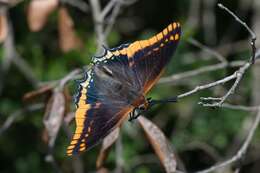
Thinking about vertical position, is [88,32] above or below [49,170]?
above

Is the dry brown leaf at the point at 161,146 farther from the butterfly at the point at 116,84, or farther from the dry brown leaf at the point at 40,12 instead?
the dry brown leaf at the point at 40,12

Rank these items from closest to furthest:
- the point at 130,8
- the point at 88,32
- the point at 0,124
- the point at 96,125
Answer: the point at 96,125
the point at 0,124
the point at 88,32
the point at 130,8

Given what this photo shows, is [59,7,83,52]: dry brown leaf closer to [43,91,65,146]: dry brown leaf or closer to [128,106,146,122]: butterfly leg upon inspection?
[43,91,65,146]: dry brown leaf

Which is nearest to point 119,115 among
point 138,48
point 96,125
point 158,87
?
point 96,125

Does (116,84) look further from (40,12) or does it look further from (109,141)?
(40,12)

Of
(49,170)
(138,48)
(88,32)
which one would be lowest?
(49,170)

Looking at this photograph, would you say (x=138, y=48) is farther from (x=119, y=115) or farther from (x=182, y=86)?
(x=182, y=86)

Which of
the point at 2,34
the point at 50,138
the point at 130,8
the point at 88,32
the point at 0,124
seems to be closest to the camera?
the point at 50,138

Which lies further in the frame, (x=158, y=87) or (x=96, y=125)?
(x=158, y=87)


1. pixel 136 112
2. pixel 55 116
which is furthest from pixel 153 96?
pixel 136 112
